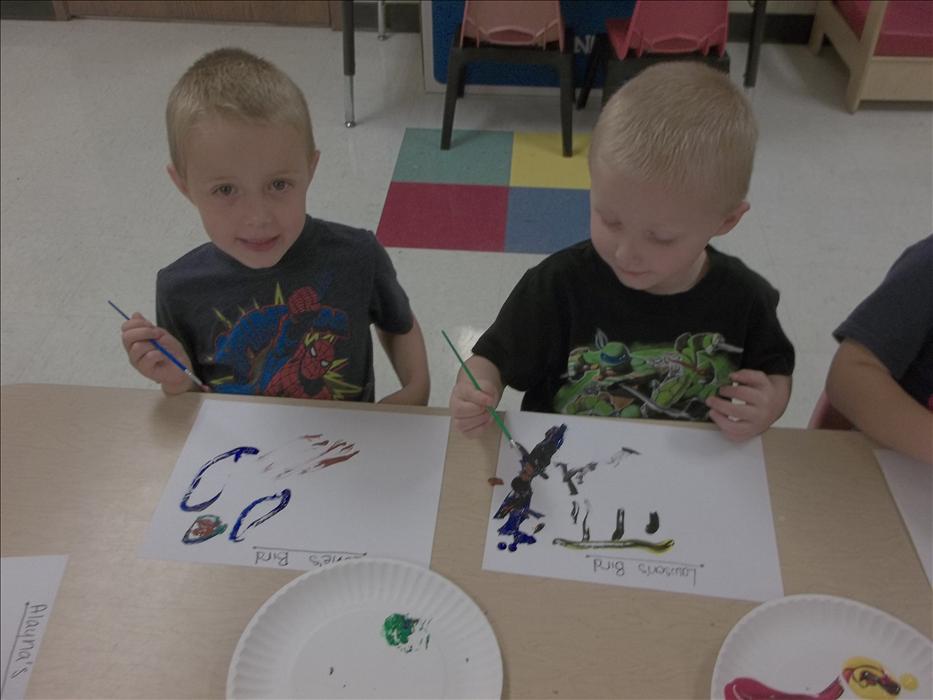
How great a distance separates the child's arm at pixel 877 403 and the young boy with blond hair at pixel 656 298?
6cm

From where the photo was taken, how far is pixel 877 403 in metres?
0.82

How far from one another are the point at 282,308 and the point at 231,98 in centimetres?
30

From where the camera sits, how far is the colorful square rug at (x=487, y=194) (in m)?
2.23

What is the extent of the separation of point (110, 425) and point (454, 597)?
1.47 feet

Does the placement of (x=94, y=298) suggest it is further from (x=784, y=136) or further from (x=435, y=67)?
(x=784, y=136)

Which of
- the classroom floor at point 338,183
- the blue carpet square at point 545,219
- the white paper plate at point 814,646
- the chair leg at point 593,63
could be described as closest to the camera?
the white paper plate at point 814,646

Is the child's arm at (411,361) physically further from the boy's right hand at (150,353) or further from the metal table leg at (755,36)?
the metal table leg at (755,36)

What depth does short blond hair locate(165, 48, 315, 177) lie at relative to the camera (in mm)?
802

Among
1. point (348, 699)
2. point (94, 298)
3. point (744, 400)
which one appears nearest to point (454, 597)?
point (348, 699)

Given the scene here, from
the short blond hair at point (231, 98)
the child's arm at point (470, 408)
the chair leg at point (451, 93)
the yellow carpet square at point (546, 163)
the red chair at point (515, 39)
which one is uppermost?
the short blond hair at point (231, 98)

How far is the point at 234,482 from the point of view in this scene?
0.77 metres

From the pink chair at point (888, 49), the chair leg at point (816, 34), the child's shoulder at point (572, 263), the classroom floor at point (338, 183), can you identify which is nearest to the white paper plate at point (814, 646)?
the child's shoulder at point (572, 263)

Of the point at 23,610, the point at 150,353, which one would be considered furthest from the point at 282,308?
the point at 23,610

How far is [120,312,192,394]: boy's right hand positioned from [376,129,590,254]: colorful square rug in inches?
54.2
